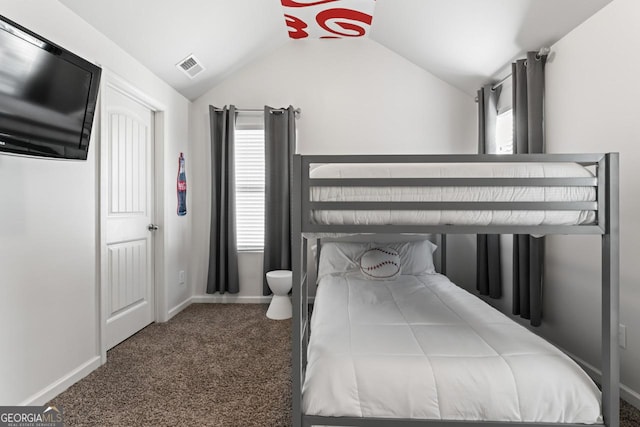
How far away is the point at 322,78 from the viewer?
12.0 ft

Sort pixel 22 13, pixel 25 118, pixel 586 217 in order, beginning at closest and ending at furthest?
pixel 586 217 < pixel 25 118 < pixel 22 13

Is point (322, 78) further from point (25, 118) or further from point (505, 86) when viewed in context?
point (25, 118)

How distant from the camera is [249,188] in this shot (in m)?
3.70

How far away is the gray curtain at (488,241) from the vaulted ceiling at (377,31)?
7.4 inches

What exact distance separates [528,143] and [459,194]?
1517 mm

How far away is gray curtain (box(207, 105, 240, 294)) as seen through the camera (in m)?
3.56

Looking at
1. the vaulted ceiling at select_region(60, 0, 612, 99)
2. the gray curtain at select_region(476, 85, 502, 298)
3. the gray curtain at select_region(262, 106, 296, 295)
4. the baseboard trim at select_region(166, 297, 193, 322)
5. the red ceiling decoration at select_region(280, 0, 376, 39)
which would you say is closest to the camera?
the vaulted ceiling at select_region(60, 0, 612, 99)

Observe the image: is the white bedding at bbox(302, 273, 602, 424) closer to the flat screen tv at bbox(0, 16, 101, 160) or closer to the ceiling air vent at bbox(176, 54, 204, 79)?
the flat screen tv at bbox(0, 16, 101, 160)

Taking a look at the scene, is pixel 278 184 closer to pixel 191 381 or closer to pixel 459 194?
pixel 191 381

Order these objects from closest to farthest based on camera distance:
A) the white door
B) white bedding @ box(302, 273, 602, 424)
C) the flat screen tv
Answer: white bedding @ box(302, 273, 602, 424)
the flat screen tv
the white door

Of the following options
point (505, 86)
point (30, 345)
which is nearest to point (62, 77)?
point (30, 345)

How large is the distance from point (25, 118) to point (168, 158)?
1623mm

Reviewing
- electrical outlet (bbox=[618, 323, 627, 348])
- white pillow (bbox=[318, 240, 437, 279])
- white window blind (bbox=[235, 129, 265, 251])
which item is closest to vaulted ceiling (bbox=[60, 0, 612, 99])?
white window blind (bbox=[235, 129, 265, 251])

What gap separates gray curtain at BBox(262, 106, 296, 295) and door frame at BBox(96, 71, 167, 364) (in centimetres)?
99
